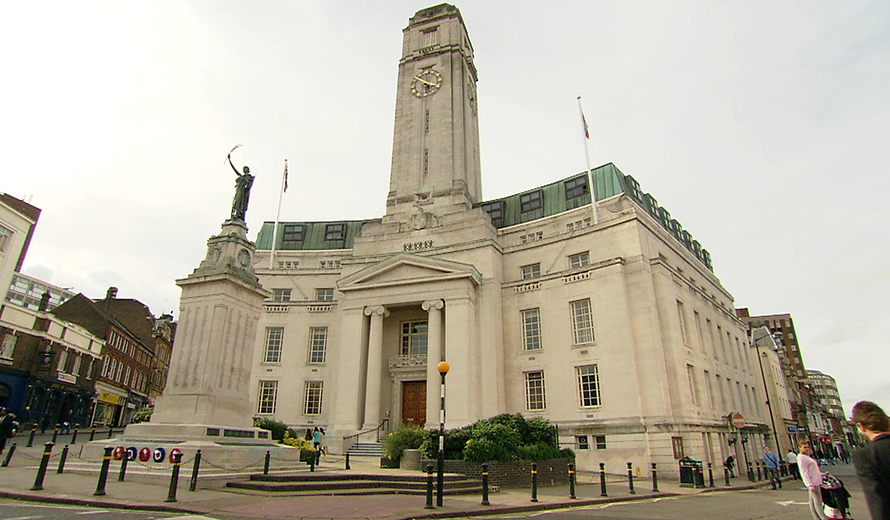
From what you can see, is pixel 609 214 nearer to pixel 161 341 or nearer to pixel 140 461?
pixel 140 461

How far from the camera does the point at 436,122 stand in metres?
44.2

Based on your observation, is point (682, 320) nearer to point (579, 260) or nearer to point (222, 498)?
point (579, 260)

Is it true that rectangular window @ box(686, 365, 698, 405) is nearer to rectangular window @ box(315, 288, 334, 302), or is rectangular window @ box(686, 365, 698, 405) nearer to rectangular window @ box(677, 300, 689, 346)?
rectangular window @ box(677, 300, 689, 346)

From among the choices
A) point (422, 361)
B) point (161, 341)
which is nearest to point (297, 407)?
point (422, 361)

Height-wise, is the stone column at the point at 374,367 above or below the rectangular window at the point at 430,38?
below

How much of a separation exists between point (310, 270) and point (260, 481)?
28.5m

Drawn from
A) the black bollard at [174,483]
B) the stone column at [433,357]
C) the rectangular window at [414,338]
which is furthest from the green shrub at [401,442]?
the rectangular window at [414,338]

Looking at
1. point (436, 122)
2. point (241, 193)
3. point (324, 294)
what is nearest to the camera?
point (241, 193)

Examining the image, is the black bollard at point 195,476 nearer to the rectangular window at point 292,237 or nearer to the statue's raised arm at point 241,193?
the statue's raised arm at point 241,193

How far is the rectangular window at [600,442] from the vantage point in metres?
28.1

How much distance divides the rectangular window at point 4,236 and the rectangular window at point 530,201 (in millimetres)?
36700

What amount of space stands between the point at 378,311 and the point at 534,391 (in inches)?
462

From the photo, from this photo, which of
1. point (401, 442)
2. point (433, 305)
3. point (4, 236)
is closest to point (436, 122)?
point (433, 305)

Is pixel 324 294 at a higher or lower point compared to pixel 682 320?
higher
